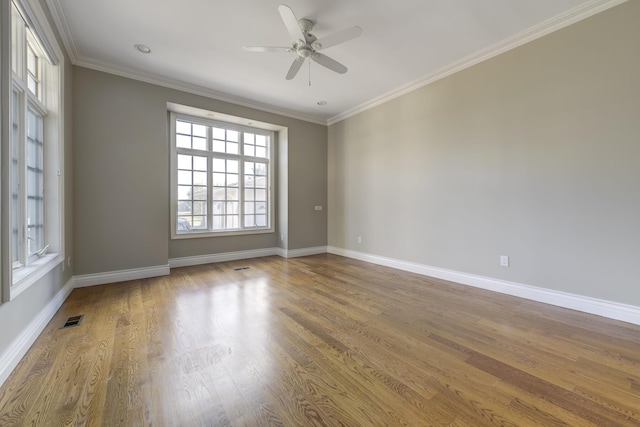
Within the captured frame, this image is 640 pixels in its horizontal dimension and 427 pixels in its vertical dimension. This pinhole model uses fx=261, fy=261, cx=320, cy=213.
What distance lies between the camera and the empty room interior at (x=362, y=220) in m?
1.58

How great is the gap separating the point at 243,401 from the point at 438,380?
3.86ft

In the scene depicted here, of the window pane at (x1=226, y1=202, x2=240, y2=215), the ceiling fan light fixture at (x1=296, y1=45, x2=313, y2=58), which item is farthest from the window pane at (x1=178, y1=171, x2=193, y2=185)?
the ceiling fan light fixture at (x1=296, y1=45, x2=313, y2=58)

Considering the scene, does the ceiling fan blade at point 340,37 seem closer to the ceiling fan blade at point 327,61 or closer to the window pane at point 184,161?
the ceiling fan blade at point 327,61

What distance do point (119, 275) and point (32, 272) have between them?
1.76 m

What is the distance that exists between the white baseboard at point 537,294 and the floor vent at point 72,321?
410cm

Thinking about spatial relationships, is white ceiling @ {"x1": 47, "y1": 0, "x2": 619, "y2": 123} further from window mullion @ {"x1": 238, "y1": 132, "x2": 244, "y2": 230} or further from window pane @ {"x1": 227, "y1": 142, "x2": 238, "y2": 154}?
window mullion @ {"x1": 238, "y1": 132, "x2": 244, "y2": 230}

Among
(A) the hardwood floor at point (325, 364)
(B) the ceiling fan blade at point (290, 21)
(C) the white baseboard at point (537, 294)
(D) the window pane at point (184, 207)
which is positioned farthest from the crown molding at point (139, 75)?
(C) the white baseboard at point (537, 294)

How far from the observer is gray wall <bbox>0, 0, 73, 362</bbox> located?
1.73 meters

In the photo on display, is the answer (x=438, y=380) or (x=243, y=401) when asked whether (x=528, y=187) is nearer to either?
(x=438, y=380)

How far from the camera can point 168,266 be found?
13.5ft

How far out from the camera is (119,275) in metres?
3.71

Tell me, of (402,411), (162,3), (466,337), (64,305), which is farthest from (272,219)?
(402,411)

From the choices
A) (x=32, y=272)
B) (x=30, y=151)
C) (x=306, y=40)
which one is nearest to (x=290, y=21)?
(x=306, y=40)

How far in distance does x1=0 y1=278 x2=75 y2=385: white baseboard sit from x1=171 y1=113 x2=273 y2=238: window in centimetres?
199
